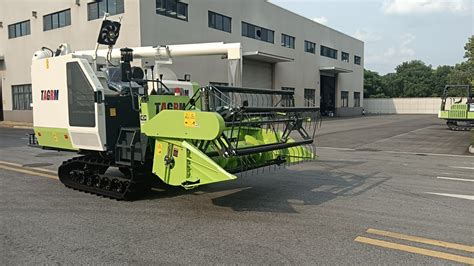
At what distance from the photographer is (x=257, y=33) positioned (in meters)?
34.2

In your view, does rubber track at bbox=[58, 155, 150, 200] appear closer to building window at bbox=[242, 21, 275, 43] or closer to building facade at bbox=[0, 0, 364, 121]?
building facade at bbox=[0, 0, 364, 121]

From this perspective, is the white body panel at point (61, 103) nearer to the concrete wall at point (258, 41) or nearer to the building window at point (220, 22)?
the concrete wall at point (258, 41)

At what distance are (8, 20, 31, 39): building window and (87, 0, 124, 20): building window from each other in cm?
883

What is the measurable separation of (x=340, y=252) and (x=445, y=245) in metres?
1.28

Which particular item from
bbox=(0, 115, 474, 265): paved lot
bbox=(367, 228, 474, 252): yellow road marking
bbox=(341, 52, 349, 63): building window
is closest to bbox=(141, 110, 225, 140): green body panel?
bbox=(0, 115, 474, 265): paved lot

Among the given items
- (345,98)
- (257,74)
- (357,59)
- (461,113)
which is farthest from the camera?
(357,59)

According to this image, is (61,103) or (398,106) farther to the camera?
(398,106)

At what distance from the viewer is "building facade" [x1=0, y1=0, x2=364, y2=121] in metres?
24.9

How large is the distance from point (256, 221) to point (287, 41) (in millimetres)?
35570

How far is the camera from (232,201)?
6594 mm

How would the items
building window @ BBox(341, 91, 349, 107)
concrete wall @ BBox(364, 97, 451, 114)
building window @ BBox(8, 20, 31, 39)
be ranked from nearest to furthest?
1. building window @ BBox(8, 20, 31, 39)
2. building window @ BBox(341, 91, 349, 107)
3. concrete wall @ BBox(364, 97, 451, 114)

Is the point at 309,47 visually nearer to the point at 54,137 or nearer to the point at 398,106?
the point at 398,106

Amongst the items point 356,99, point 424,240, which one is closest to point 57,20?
point 424,240

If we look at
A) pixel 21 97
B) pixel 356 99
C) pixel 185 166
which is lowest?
pixel 185 166
